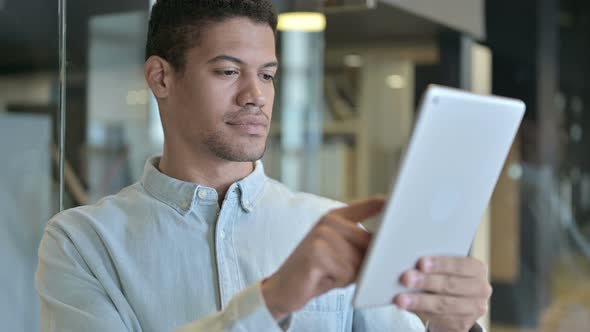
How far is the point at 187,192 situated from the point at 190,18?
12.9 inches

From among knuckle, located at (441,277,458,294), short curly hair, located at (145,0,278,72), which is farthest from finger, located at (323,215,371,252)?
short curly hair, located at (145,0,278,72)

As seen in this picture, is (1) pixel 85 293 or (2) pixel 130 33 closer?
(1) pixel 85 293

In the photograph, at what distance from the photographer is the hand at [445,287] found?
100 centimetres

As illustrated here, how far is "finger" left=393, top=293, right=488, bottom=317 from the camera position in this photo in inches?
39.3

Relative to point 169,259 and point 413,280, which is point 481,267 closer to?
point 413,280

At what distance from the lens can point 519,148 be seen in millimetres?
5203

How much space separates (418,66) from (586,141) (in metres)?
1.61

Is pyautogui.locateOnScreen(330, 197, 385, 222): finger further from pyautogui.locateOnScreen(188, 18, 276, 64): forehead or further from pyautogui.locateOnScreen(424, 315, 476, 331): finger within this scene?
pyautogui.locateOnScreen(188, 18, 276, 64): forehead

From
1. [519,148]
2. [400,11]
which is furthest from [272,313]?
[519,148]

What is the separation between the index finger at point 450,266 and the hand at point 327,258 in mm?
82

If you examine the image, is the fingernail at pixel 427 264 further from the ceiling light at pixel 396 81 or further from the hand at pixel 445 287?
the ceiling light at pixel 396 81

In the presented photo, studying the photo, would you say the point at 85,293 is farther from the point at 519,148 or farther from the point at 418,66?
the point at 519,148

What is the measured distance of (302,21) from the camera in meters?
3.43

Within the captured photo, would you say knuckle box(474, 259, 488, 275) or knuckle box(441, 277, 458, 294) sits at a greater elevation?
knuckle box(474, 259, 488, 275)
